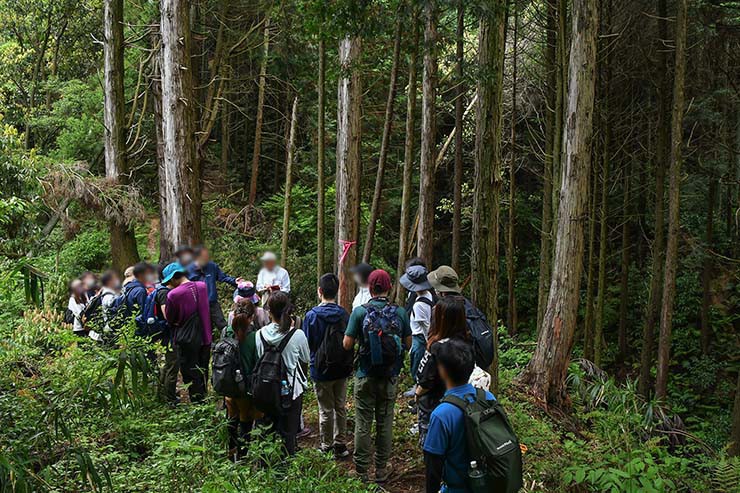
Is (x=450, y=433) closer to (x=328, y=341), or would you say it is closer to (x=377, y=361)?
(x=377, y=361)

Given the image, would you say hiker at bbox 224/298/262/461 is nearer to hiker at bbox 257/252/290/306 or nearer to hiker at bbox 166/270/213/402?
hiker at bbox 166/270/213/402

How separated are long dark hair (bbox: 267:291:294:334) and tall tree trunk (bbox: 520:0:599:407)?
16.4ft

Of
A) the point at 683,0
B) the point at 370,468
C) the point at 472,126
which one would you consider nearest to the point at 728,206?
the point at 472,126

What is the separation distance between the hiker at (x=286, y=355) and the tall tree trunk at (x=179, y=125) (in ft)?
15.1

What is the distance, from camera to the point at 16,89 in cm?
2195

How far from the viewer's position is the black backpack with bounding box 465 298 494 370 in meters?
5.13

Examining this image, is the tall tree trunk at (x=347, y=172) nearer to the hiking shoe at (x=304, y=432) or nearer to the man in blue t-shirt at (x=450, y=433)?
the hiking shoe at (x=304, y=432)

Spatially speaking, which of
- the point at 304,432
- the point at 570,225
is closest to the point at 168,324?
the point at 304,432

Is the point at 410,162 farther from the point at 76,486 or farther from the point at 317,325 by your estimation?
the point at 76,486

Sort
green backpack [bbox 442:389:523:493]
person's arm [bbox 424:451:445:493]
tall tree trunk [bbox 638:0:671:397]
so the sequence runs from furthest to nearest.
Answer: tall tree trunk [bbox 638:0:671:397] → person's arm [bbox 424:451:445:493] → green backpack [bbox 442:389:523:493]

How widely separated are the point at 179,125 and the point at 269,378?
5.52 meters

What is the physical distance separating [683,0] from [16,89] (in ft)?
71.9

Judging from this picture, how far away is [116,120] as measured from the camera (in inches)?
556

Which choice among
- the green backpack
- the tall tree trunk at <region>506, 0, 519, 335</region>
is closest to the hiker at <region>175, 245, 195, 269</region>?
the green backpack
